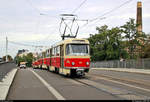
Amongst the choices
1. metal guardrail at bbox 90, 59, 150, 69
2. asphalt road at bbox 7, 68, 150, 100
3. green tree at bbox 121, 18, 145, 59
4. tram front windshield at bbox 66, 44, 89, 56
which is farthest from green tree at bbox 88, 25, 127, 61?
asphalt road at bbox 7, 68, 150, 100

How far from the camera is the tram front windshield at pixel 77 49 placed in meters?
19.3

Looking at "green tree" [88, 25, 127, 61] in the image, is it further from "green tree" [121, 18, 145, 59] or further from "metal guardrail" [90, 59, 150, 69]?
"metal guardrail" [90, 59, 150, 69]

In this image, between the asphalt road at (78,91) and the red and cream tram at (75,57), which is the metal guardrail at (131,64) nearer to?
the red and cream tram at (75,57)

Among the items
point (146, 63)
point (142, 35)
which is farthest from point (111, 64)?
point (142, 35)

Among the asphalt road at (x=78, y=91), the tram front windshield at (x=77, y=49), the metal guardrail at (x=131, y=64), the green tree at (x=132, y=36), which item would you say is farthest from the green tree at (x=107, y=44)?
the asphalt road at (x=78, y=91)

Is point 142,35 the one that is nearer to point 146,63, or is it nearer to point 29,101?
point 146,63

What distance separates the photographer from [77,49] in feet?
64.0

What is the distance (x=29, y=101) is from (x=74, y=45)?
11009 mm

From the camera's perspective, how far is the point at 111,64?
48.7 metres

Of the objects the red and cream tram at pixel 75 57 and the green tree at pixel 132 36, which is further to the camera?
the green tree at pixel 132 36

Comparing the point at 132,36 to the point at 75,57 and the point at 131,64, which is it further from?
the point at 75,57

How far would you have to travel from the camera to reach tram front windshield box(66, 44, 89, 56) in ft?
63.5

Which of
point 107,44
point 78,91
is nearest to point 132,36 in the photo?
point 107,44

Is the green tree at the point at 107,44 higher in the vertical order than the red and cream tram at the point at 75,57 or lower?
higher
